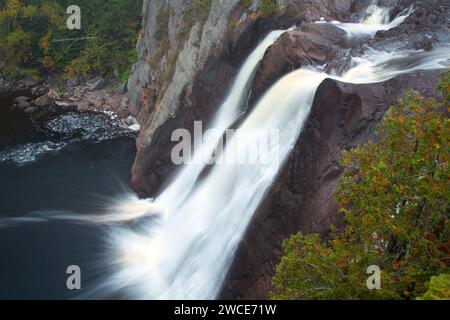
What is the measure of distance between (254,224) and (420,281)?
7853 mm

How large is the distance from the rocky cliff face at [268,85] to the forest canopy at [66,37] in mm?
11390

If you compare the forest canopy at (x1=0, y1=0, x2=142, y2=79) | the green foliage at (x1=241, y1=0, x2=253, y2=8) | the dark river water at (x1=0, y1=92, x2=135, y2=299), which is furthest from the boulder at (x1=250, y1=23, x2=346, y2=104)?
the forest canopy at (x1=0, y1=0, x2=142, y2=79)

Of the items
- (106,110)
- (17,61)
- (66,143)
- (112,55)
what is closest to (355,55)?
(66,143)

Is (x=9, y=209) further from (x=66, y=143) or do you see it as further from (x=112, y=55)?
(x=112, y=55)

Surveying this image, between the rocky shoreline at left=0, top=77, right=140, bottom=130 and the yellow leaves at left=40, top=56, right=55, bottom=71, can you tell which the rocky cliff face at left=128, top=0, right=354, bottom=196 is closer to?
the rocky shoreline at left=0, top=77, right=140, bottom=130

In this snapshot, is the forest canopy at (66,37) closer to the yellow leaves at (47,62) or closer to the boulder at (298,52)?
the yellow leaves at (47,62)

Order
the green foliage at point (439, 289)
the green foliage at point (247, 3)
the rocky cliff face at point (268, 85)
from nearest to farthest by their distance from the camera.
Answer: the green foliage at point (439, 289) < the rocky cliff face at point (268, 85) < the green foliage at point (247, 3)

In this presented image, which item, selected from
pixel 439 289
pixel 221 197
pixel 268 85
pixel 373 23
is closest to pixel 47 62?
pixel 268 85

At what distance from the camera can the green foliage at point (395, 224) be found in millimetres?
8109

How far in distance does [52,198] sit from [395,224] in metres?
22.4

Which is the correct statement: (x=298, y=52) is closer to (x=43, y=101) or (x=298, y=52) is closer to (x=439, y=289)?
(x=439, y=289)

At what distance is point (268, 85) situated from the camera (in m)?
20.7

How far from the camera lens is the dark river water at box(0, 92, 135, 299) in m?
20.2

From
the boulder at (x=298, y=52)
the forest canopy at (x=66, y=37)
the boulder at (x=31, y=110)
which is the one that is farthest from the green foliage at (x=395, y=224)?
the forest canopy at (x=66, y=37)
